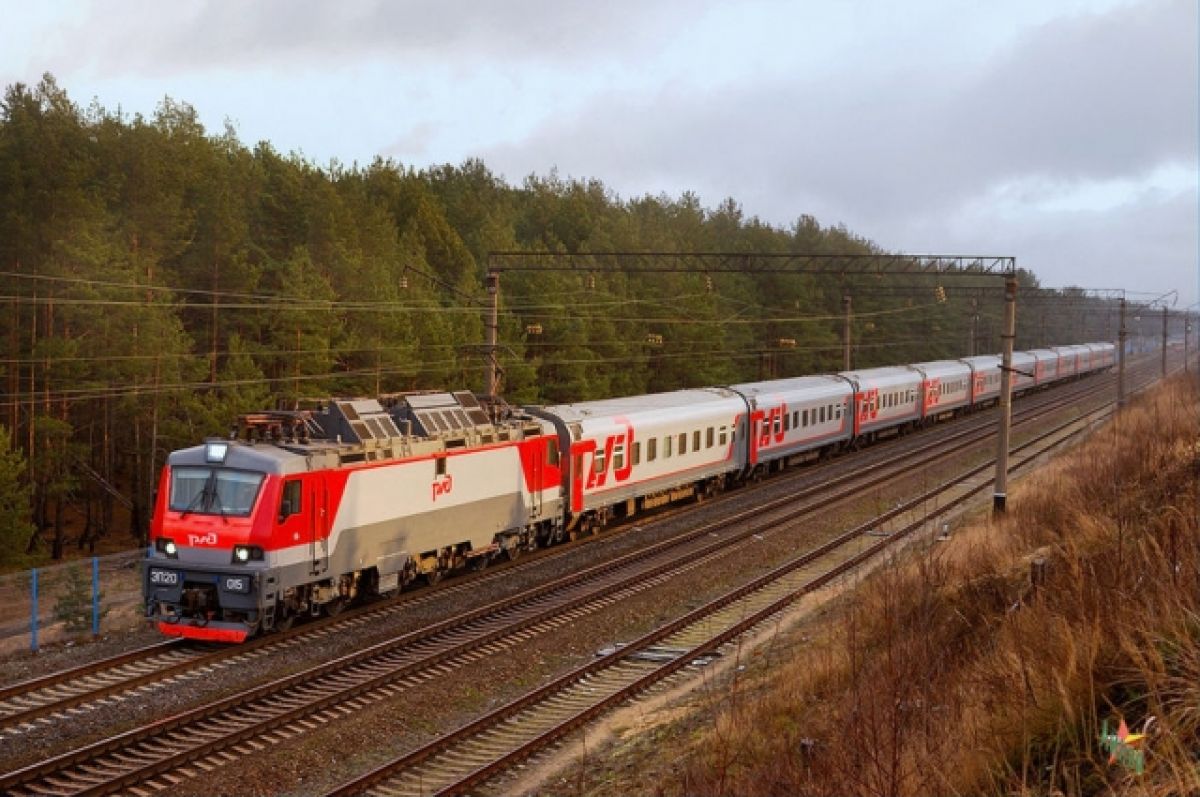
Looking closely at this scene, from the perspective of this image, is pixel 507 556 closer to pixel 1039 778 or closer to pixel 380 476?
pixel 380 476

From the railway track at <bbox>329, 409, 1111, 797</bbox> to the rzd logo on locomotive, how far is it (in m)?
5.32

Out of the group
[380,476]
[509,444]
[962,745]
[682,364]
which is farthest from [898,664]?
[682,364]

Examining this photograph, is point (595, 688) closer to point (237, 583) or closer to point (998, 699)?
point (237, 583)

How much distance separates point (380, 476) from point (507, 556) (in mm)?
6627

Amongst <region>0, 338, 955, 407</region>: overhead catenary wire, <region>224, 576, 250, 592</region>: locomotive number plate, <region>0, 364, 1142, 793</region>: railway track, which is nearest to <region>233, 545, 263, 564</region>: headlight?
<region>224, 576, 250, 592</region>: locomotive number plate

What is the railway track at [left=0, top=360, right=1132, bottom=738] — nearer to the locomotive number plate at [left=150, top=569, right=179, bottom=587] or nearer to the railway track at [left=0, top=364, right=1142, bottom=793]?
the locomotive number plate at [left=150, top=569, right=179, bottom=587]

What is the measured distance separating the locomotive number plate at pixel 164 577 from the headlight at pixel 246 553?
110 cm

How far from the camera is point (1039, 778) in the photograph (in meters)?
7.74

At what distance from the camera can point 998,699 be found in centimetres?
916

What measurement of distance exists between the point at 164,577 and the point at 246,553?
1.51 metres

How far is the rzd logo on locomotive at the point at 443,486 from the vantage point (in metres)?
22.9

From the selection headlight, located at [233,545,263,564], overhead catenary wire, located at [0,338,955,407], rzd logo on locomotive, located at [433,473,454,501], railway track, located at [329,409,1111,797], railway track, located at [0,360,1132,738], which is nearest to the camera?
railway track, located at [329,409,1111,797]

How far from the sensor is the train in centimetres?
1873

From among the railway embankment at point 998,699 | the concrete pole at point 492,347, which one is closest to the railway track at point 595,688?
the railway embankment at point 998,699
